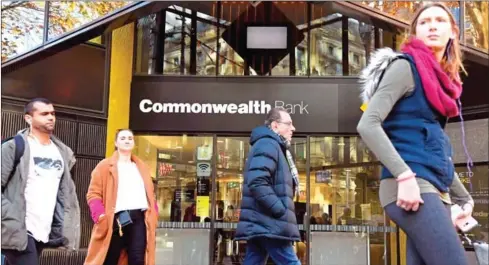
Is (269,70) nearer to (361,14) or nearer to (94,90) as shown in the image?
(361,14)

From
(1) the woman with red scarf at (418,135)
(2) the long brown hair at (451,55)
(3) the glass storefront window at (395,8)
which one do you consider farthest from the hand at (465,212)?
(3) the glass storefront window at (395,8)

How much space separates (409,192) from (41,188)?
3239 mm

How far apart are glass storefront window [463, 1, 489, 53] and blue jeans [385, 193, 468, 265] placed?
689 cm

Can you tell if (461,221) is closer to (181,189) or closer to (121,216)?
(121,216)

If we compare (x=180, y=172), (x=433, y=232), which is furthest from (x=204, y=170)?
(x=433, y=232)

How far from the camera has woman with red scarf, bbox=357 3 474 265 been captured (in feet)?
7.71

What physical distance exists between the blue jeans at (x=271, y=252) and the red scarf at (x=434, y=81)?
2832 mm

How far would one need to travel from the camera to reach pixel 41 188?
474 centimetres

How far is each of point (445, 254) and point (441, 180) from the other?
1.05 feet

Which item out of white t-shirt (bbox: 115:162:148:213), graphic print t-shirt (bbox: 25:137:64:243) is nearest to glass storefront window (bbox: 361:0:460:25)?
white t-shirt (bbox: 115:162:148:213)

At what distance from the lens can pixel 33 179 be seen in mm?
4703

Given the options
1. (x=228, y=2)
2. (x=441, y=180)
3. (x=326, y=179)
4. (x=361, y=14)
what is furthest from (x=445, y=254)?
(x=228, y=2)

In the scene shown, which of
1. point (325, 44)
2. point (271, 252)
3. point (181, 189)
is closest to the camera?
point (271, 252)

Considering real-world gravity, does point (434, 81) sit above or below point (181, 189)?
above
